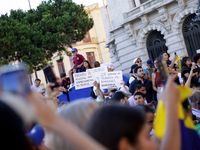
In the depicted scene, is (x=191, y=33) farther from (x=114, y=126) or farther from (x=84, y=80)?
(x=114, y=126)

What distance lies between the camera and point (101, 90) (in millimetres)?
7258

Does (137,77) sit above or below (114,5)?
below

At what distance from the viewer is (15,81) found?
997 millimetres

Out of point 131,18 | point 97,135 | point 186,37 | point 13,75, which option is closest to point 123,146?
point 97,135

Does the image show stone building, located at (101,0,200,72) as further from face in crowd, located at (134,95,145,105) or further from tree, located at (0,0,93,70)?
face in crowd, located at (134,95,145,105)

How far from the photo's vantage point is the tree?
655 inches

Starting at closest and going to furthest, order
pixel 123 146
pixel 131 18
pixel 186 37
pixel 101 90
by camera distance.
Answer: pixel 123 146, pixel 101 90, pixel 186 37, pixel 131 18

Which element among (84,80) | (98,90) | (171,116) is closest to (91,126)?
(171,116)

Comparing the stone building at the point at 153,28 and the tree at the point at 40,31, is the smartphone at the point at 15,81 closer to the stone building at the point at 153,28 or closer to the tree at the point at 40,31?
the stone building at the point at 153,28

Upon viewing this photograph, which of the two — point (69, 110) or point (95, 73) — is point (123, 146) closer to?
point (69, 110)

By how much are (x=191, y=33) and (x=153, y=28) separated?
2257 mm

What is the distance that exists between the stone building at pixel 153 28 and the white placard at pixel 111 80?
26.9 ft

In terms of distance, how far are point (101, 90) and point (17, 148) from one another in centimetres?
635

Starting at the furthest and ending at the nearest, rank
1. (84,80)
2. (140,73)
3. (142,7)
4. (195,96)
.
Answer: (142,7)
(84,80)
(140,73)
(195,96)
